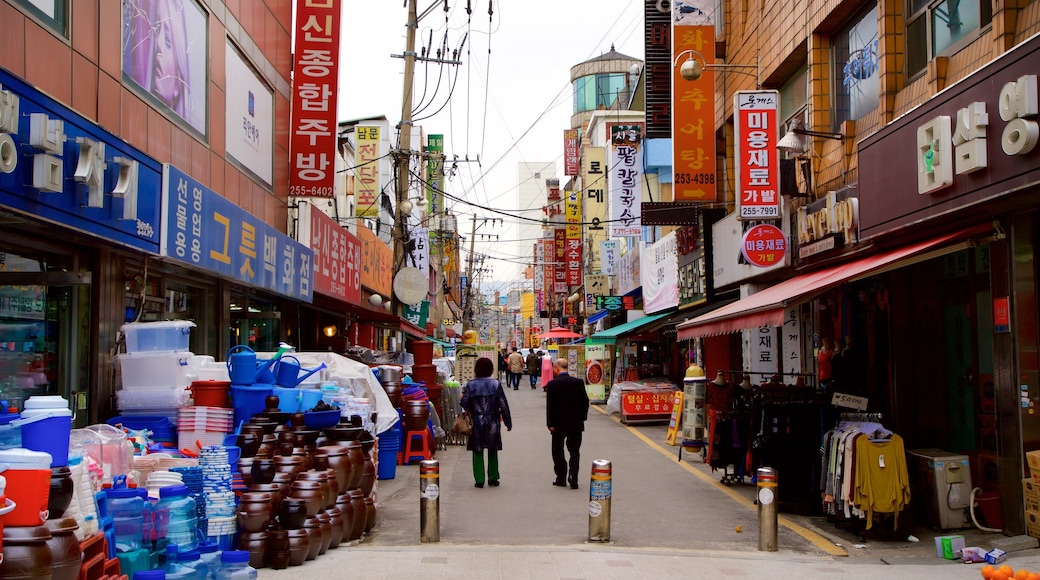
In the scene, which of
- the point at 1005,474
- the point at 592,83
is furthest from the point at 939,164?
the point at 592,83

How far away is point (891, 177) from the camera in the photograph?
993cm

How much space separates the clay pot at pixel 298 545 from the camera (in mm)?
6989

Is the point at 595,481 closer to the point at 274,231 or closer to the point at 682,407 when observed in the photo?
the point at 274,231

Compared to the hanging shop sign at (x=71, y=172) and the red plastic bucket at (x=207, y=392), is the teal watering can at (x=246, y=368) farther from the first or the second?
the hanging shop sign at (x=71, y=172)

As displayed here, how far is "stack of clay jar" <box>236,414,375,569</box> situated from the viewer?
6871 millimetres

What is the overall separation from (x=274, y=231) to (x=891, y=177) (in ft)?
30.3

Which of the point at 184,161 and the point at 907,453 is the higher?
the point at 184,161

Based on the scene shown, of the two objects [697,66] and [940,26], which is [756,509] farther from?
[697,66]

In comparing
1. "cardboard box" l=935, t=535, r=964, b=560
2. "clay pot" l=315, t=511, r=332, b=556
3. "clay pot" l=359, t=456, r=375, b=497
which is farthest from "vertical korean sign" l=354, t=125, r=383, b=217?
"cardboard box" l=935, t=535, r=964, b=560

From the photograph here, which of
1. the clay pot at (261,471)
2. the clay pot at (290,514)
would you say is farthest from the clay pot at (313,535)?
the clay pot at (261,471)

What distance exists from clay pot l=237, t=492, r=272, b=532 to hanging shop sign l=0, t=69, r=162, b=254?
258 cm

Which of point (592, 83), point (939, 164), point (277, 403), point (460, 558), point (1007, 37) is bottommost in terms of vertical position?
point (460, 558)

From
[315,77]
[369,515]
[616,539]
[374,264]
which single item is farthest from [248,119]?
[374,264]

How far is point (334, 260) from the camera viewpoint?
19.3 metres
